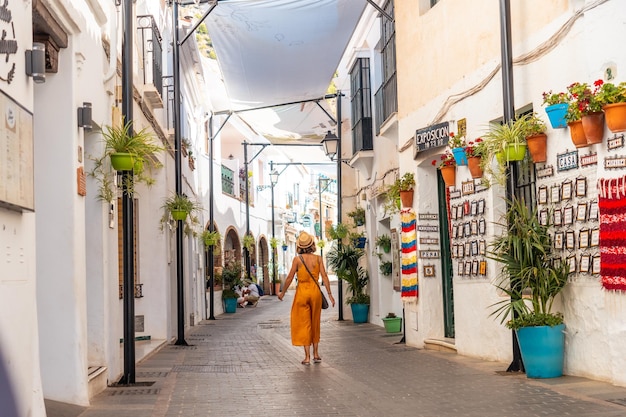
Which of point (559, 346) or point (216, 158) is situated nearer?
point (559, 346)

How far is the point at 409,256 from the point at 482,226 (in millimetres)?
3108

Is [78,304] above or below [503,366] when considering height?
above

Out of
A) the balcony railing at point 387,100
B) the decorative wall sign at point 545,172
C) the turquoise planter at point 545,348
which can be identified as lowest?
the turquoise planter at point 545,348

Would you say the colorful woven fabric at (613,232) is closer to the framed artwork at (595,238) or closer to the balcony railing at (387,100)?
the framed artwork at (595,238)

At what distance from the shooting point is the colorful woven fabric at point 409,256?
1437 centimetres

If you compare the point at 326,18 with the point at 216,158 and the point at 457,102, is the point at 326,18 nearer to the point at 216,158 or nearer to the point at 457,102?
the point at 457,102

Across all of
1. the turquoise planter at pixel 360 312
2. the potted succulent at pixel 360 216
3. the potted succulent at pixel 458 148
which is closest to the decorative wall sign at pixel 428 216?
the potted succulent at pixel 458 148

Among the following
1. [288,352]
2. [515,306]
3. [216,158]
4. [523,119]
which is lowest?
[288,352]

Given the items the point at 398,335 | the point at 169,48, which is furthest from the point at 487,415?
the point at 169,48

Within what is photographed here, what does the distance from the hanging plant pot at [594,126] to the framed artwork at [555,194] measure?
3.77 ft

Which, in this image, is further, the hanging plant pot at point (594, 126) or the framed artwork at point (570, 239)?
the framed artwork at point (570, 239)

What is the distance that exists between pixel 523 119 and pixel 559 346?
7.93 feet

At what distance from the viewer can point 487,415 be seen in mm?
7078

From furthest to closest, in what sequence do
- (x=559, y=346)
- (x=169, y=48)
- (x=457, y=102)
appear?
(x=169, y=48) < (x=457, y=102) < (x=559, y=346)
